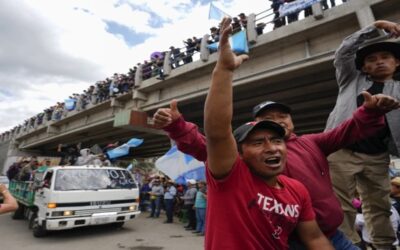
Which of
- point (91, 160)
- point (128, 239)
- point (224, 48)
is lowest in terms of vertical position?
point (128, 239)

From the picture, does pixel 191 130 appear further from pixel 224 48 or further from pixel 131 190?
pixel 131 190

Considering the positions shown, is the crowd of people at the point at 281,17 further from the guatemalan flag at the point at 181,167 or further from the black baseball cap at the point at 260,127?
the black baseball cap at the point at 260,127

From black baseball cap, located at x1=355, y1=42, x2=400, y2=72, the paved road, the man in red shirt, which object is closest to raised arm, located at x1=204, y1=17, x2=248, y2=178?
the man in red shirt

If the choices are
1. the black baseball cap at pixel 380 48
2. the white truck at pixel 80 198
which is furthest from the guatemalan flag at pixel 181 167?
the black baseball cap at pixel 380 48

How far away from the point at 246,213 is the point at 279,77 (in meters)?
9.59

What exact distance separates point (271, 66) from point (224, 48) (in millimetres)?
9523

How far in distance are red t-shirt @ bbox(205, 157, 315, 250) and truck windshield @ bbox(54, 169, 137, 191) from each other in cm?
773

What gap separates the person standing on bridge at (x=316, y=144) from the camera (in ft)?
5.80

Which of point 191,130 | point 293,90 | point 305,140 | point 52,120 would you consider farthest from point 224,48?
point 52,120

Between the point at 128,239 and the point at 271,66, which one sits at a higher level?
the point at 271,66

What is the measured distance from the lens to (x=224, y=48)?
4.84ft

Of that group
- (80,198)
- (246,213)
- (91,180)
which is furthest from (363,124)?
(91,180)

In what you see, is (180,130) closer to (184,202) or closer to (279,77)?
(279,77)

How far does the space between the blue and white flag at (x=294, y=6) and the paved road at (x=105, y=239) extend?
736cm
